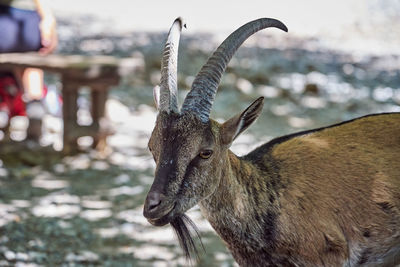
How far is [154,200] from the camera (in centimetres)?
345

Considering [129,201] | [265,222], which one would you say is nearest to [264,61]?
[129,201]

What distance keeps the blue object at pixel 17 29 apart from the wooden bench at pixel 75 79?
25cm

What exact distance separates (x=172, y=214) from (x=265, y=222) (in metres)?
0.69

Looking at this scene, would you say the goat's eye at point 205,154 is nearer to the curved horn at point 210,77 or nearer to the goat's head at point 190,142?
the goat's head at point 190,142

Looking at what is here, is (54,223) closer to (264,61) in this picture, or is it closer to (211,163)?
(211,163)

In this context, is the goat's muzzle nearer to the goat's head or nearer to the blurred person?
the goat's head

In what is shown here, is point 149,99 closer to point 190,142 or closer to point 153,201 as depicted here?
point 190,142

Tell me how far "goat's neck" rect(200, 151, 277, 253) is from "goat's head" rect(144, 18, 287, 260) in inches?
5.3

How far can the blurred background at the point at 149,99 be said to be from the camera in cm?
616

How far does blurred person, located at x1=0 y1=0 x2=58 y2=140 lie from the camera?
8586mm

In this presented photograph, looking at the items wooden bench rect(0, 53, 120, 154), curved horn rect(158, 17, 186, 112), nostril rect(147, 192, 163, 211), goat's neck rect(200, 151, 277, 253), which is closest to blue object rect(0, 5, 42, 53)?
wooden bench rect(0, 53, 120, 154)

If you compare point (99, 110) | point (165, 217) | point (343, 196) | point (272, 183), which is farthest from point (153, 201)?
point (99, 110)

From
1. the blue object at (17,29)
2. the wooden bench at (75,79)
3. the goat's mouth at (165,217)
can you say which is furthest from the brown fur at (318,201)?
the blue object at (17,29)

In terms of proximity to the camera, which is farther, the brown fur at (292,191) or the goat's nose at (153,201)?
the brown fur at (292,191)
